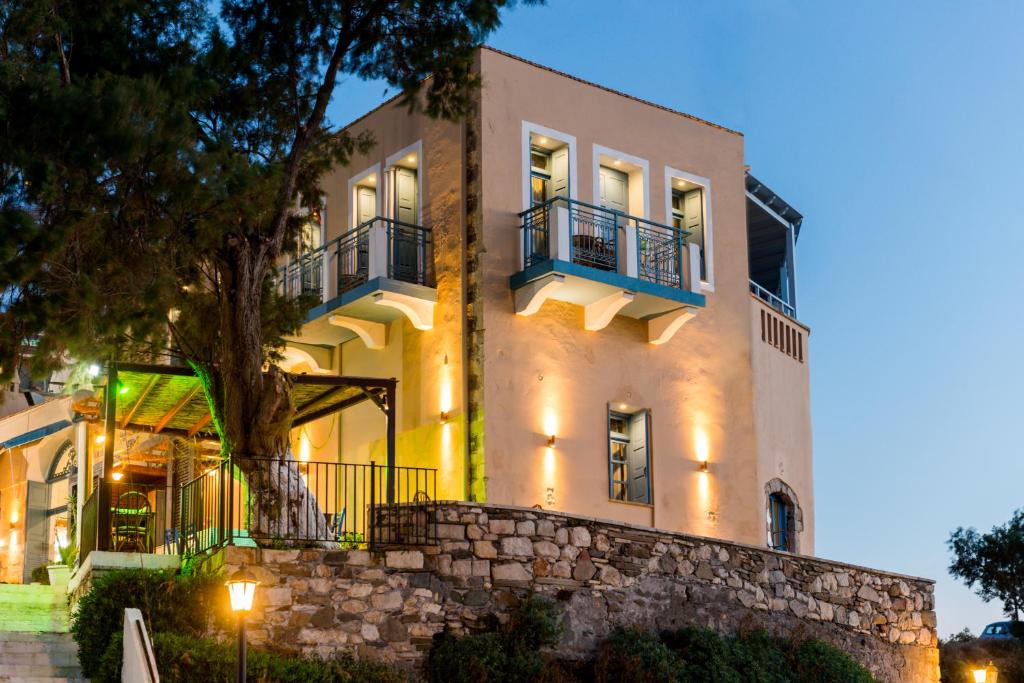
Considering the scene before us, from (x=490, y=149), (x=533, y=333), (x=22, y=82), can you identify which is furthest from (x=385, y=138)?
(x=22, y=82)

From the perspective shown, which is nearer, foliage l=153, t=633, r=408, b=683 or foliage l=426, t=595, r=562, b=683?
foliage l=153, t=633, r=408, b=683

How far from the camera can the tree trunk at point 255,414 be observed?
52.1 ft

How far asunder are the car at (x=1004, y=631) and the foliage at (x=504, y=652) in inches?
672

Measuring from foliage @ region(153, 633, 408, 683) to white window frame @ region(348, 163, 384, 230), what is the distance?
8.71 meters

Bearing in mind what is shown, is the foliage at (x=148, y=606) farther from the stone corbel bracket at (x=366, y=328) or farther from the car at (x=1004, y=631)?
the car at (x=1004, y=631)

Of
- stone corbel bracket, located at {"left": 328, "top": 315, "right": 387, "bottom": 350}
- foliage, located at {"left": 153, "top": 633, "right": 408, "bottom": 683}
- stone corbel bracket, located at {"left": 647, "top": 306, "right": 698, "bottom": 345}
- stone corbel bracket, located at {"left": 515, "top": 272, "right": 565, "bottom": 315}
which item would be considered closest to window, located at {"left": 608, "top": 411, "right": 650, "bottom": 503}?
stone corbel bracket, located at {"left": 647, "top": 306, "right": 698, "bottom": 345}

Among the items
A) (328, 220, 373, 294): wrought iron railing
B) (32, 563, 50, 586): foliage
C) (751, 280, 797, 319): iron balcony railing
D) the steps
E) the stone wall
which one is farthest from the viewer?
(751, 280, 797, 319): iron balcony railing

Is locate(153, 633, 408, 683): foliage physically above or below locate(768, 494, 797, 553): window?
below

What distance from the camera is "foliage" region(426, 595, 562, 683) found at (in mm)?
14859

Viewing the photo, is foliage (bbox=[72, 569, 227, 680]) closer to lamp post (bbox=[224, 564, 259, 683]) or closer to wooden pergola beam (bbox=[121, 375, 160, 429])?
lamp post (bbox=[224, 564, 259, 683])

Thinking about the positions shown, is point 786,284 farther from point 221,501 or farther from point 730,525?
point 221,501

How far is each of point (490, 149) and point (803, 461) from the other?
7.91 m

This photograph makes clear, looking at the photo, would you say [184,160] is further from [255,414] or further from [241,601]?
[241,601]

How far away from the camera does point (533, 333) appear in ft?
65.8
